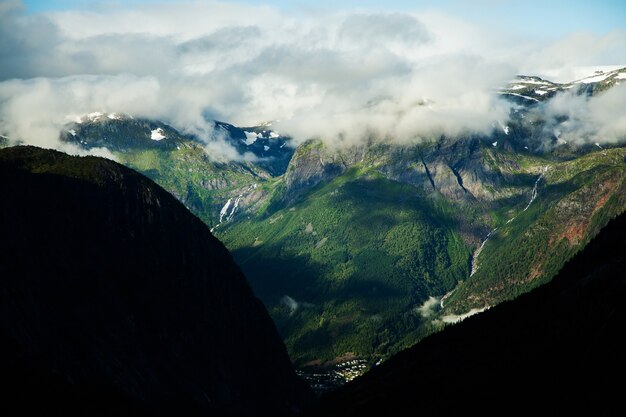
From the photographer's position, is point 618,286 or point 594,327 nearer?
point 594,327

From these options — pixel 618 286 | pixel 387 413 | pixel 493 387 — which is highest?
pixel 618 286

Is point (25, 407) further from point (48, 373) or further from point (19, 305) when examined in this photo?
point (19, 305)

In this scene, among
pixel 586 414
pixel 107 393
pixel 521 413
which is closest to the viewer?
pixel 586 414

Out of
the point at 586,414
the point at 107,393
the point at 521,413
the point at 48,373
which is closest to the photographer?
the point at 586,414

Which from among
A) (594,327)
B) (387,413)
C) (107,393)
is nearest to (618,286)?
(594,327)

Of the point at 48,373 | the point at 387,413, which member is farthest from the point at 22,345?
the point at 387,413

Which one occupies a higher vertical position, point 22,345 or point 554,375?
point 22,345

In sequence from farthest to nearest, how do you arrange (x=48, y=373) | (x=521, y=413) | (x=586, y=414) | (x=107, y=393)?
(x=107, y=393) → (x=48, y=373) → (x=521, y=413) → (x=586, y=414)

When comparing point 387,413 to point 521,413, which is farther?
point 387,413

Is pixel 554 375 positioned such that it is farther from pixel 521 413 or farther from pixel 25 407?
pixel 25 407
